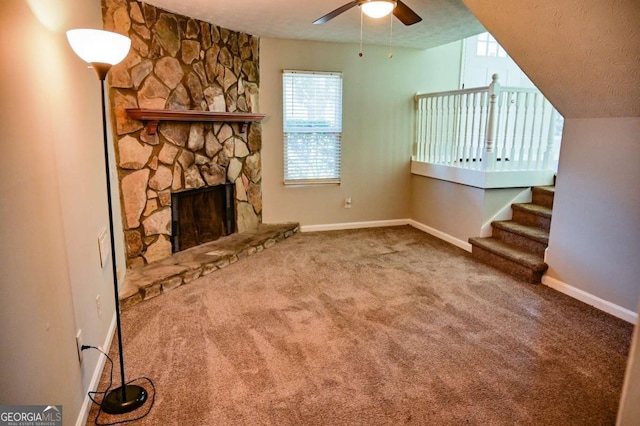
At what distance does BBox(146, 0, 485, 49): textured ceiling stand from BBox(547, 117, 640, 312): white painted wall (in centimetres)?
151

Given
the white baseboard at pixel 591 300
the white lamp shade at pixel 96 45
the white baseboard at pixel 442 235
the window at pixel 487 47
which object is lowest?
the white baseboard at pixel 591 300

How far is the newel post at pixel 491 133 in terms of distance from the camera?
13.1 feet

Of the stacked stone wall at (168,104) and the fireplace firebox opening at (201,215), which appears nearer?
the stacked stone wall at (168,104)

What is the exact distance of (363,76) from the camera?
201 inches

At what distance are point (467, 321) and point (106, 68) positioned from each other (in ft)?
8.60

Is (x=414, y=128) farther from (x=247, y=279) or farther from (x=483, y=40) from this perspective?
(x=247, y=279)

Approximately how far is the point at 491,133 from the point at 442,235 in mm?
1404

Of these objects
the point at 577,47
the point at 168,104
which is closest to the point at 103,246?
the point at 168,104

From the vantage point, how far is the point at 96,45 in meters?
1.62

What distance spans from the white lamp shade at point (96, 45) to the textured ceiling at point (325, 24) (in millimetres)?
1930

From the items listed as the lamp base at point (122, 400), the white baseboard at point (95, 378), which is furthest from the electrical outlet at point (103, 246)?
the lamp base at point (122, 400)

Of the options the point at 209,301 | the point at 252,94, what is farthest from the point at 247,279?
the point at 252,94

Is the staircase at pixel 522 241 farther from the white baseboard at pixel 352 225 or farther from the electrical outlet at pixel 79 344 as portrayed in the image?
the electrical outlet at pixel 79 344

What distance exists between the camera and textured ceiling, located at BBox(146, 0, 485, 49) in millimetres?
3414
